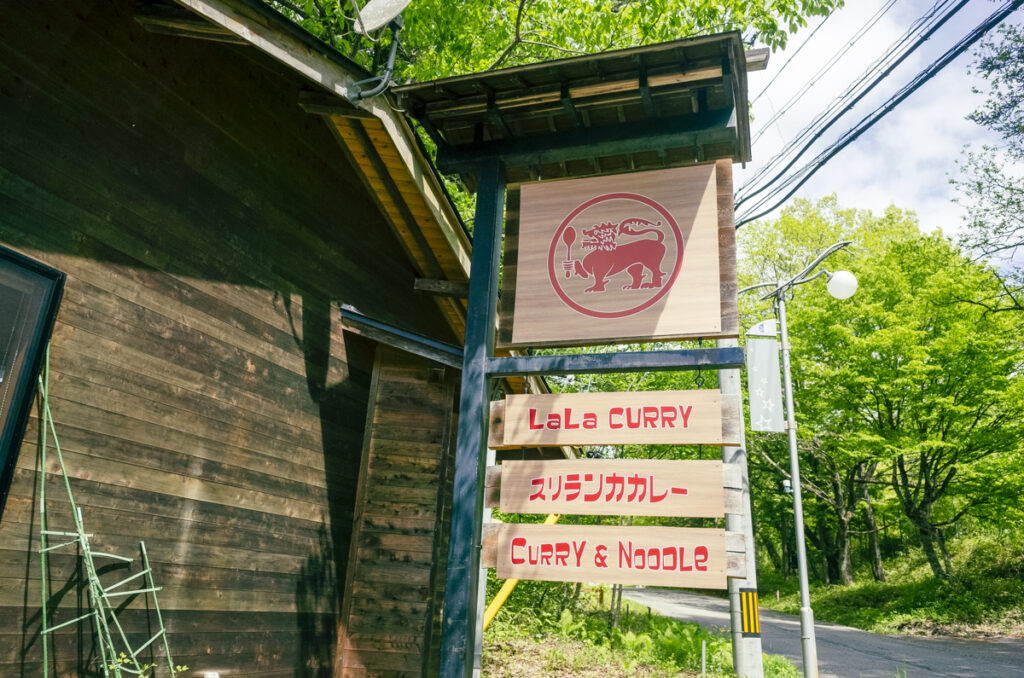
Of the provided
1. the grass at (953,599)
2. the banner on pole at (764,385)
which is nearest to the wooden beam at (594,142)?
the banner on pole at (764,385)

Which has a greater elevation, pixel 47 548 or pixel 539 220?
pixel 539 220

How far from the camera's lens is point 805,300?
1022 inches

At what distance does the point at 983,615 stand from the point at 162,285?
22.4 meters

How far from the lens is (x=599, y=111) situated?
5133 millimetres

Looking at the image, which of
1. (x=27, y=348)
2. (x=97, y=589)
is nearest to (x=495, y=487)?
(x=97, y=589)

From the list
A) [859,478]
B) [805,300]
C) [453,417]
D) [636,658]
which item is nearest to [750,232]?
[805,300]

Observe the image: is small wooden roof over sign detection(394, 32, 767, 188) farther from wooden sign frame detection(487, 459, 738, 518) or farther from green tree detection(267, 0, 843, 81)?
green tree detection(267, 0, 843, 81)

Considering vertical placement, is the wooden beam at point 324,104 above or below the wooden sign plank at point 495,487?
above

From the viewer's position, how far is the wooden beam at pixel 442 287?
804 cm

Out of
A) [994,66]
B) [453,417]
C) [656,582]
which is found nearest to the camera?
[656,582]

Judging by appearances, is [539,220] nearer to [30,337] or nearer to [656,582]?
[656,582]

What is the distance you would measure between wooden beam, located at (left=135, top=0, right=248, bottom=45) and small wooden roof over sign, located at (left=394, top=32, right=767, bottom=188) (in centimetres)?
141

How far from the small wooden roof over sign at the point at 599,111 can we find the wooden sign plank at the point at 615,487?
8.04 feet

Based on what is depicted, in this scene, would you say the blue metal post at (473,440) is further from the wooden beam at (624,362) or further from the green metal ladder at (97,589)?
the green metal ladder at (97,589)
